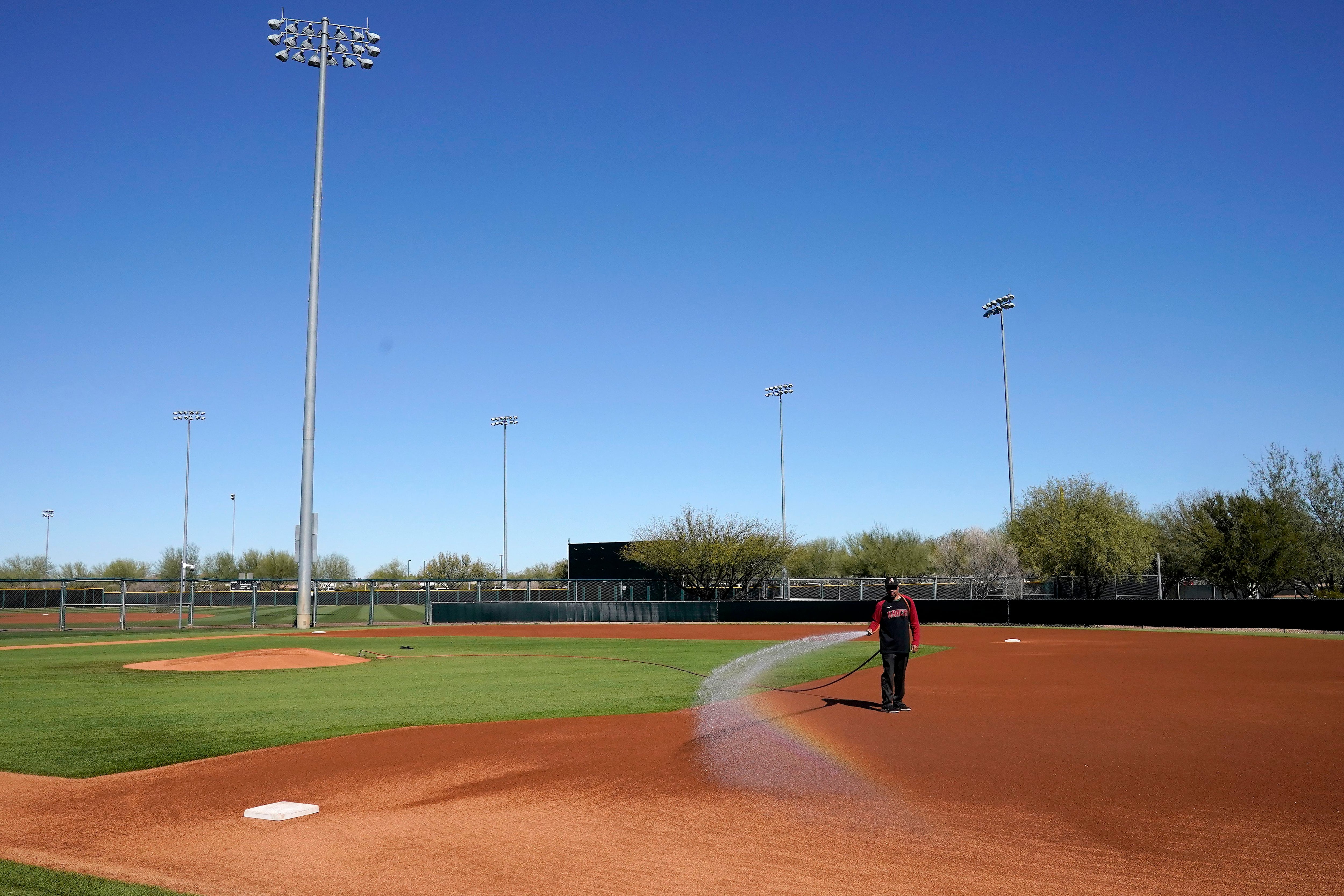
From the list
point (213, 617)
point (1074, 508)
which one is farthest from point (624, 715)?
point (1074, 508)

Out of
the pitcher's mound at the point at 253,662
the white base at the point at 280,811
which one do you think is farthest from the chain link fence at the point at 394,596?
the white base at the point at 280,811

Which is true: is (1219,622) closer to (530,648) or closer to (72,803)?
(530,648)

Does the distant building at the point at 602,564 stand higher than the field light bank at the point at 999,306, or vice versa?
the field light bank at the point at 999,306

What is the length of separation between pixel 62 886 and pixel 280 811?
1957 millimetres

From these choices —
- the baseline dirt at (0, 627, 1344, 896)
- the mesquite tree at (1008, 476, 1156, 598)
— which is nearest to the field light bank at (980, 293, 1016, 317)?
the mesquite tree at (1008, 476, 1156, 598)

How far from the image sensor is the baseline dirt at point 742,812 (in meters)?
6.11

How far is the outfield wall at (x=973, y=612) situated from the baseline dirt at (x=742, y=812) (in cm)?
2497

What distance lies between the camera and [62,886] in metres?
5.83

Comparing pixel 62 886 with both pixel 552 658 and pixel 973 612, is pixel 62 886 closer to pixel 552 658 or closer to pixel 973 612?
pixel 552 658

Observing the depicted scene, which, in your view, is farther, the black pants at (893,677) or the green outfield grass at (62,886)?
the black pants at (893,677)

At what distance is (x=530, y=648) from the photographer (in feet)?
94.7

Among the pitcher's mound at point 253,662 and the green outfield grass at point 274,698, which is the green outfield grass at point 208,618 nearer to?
the green outfield grass at point 274,698

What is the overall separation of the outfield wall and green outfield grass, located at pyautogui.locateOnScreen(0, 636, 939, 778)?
17.4 m

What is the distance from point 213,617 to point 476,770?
1691 inches
